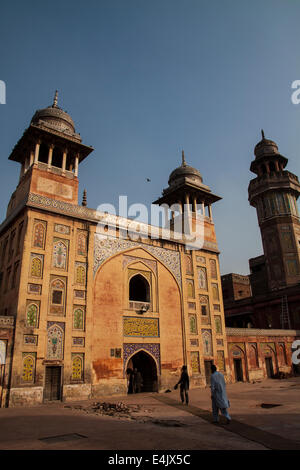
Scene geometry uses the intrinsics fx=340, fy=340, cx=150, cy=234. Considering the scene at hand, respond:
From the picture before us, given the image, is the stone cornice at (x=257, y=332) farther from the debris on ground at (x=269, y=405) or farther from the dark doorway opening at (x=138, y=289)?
the debris on ground at (x=269, y=405)

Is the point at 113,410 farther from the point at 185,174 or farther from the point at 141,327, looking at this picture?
the point at 185,174

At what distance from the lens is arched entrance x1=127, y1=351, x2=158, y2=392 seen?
18328 mm

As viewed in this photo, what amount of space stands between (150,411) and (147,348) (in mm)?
7245

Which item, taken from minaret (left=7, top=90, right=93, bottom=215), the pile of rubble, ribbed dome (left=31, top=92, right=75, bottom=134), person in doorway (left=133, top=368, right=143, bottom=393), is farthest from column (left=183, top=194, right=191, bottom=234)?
the pile of rubble

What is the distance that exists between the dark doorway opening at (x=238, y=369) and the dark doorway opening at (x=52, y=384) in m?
12.7

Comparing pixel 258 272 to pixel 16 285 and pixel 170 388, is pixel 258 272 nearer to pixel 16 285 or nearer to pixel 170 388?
pixel 170 388

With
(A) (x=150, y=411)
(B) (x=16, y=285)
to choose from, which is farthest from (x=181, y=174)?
(A) (x=150, y=411)

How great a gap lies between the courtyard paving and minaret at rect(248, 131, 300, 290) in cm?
2332

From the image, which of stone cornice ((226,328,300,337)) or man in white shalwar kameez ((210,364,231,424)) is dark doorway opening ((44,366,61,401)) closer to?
man in white shalwar kameez ((210,364,231,424))

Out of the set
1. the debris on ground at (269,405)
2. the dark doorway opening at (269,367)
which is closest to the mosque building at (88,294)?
the dark doorway opening at (269,367)

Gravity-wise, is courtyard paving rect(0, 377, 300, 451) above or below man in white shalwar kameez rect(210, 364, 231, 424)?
below

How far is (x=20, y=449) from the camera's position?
19.6 ft

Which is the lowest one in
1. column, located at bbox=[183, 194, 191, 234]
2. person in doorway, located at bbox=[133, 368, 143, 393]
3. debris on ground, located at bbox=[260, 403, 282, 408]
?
debris on ground, located at bbox=[260, 403, 282, 408]

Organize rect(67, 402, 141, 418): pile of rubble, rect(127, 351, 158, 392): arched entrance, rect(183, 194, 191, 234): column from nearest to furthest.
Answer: rect(67, 402, 141, 418): pile of rubble, rect(127, 351, 158, 392): arched entrance, rect(183, 194, 191, 234): column
